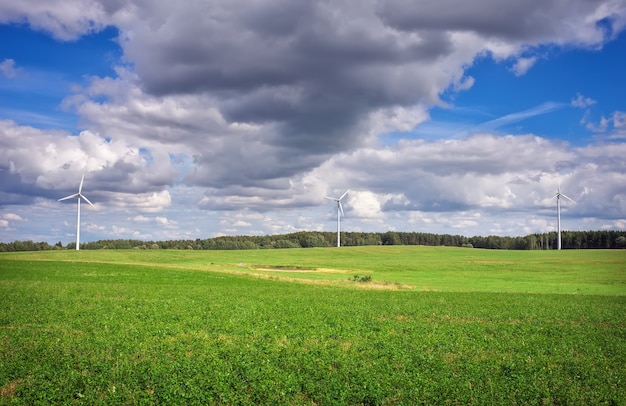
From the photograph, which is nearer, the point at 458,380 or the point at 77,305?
the point at 458,380

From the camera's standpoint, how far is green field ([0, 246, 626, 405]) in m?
17.6

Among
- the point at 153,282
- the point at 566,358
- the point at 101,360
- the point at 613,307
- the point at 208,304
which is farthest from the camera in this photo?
the point at 153,282

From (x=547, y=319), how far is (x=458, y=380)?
20499mm

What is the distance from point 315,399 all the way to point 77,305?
26.6 meters

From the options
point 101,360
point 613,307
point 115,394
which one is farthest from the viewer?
point 613,307

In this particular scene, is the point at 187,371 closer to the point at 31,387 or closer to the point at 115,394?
the point at 115,394

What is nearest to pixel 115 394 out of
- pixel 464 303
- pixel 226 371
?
pixel 226 371

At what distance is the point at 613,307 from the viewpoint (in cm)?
4391

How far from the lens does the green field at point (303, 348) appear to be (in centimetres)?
1759

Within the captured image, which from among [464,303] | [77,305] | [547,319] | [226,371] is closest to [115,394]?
[226,371]

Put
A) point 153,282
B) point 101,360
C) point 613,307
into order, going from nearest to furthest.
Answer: point 101,360, point 613,307, point 153,282

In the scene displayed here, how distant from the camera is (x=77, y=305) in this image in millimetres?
37031

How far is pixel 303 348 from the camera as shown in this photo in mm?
23906

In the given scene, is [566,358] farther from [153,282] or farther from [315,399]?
[153,282]
